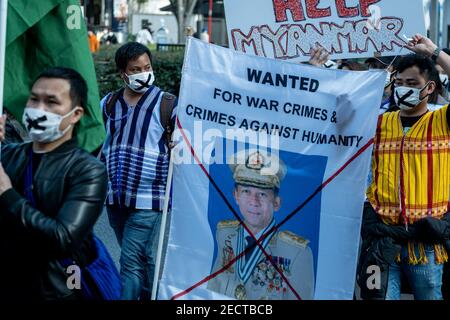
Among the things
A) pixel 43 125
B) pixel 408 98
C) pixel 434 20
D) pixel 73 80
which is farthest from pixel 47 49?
pixel 434 20

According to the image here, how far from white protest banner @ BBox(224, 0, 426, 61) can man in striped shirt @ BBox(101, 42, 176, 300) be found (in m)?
0.83

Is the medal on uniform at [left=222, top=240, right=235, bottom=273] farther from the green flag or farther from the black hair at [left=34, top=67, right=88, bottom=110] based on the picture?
the black hair at [left=34, top=67, right=88, bottom=110]

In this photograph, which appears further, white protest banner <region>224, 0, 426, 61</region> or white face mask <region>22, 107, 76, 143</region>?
white protest banner <region>224, 0, 426, 61</region>

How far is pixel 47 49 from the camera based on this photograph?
15.7ft

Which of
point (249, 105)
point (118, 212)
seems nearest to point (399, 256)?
point (249, 105)

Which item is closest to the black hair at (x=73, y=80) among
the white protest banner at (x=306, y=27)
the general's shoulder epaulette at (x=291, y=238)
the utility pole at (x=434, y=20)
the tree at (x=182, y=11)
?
the general's shoulder epaulette at (x=291, y=238)

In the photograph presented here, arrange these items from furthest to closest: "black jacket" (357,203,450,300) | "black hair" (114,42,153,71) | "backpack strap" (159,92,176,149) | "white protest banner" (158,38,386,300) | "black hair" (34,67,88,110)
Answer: "black hair" (114,42,153,71), "backpack strap" (159,92,176,149), "black jacket" (357,203,450,300), "white protest banner" (158,38,386,300), "black hair" (34,67,88,110)

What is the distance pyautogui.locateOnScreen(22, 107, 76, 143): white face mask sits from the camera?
3.90 meters

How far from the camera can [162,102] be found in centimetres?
620

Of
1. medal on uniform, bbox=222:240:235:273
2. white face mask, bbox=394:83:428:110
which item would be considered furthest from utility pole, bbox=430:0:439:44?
medal on uniform, bbox=222:240:235:273

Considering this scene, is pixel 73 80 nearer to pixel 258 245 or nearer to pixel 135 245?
pixel 258 245

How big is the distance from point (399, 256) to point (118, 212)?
1909 millimetres

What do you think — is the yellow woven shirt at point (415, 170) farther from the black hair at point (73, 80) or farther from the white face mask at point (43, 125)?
the white face mask at point (43, 125)

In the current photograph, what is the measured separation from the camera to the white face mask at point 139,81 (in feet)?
20.4
